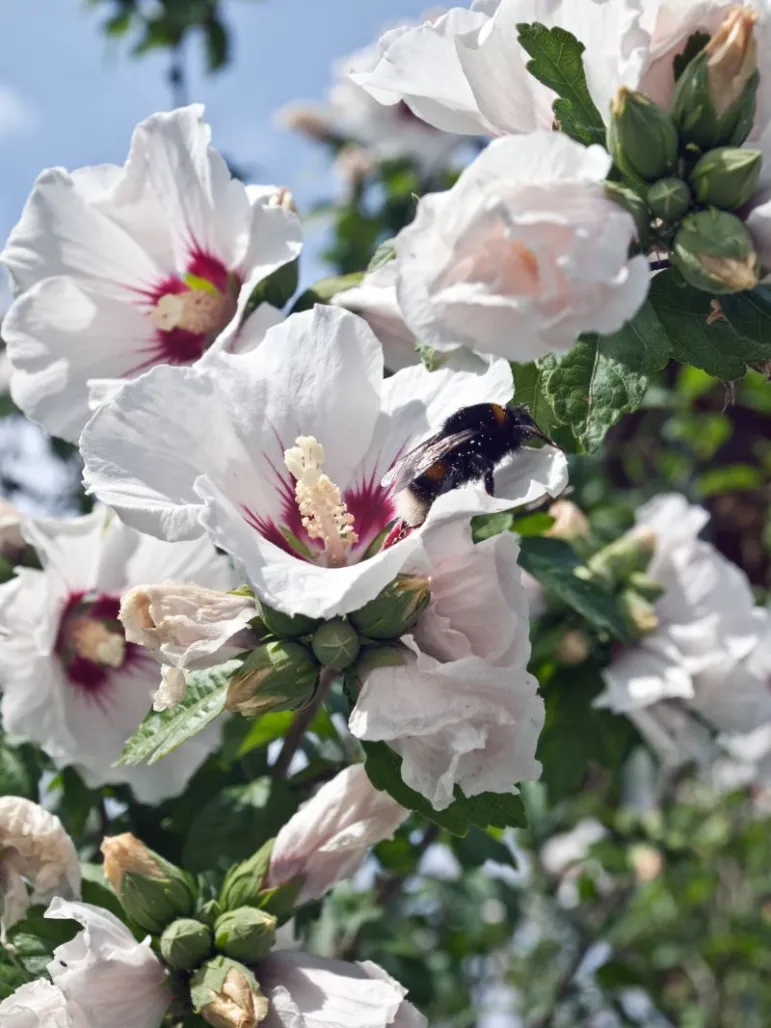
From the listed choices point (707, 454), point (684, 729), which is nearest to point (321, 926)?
point (684, 729)

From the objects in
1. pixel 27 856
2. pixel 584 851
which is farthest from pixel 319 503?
pixel 584 851

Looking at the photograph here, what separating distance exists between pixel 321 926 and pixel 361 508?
1635 mm

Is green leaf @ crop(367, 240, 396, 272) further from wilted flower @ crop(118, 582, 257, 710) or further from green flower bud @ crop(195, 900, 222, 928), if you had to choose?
green flower bud @ crop(195, 900, 222, 928)

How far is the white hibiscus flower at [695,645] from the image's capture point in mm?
1782

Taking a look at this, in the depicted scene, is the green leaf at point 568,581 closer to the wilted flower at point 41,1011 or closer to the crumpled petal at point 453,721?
the crumpled petal at point 453,721

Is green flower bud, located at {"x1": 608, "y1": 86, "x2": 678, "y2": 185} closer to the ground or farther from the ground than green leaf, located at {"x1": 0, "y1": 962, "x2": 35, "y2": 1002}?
farther from the ground

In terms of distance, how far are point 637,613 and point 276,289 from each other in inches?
30.6

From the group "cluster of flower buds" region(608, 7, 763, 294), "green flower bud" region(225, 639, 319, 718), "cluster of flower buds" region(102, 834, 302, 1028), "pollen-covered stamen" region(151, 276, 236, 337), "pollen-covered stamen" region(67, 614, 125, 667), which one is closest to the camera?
"cluster of flower buds" region(608, 7, 763, 294)

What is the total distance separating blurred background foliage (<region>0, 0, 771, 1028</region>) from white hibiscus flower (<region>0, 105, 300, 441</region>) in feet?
2.06

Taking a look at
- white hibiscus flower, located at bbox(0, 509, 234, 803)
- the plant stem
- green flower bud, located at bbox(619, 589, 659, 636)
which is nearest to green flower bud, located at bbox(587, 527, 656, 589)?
green flower bud, located at bbox(619, 589, 659, 636)

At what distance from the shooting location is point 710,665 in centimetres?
185

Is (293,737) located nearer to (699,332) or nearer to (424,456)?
(424,456)

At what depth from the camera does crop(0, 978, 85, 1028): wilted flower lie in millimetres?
1081

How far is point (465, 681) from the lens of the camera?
3.22ft
